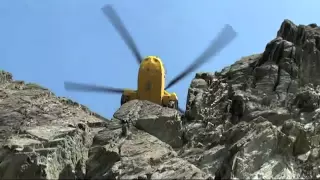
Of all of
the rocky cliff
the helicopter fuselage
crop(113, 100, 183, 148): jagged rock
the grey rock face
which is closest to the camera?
the grey rock face

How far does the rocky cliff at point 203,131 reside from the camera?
23109mm

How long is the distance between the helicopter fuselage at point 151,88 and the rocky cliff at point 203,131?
2861 millimetres

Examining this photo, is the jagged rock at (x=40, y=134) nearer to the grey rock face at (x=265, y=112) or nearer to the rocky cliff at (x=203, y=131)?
the rocky cliff at (x=203, y=131)

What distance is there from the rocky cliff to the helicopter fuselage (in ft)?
9.39

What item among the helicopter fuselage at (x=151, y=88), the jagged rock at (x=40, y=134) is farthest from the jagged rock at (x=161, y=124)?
the helicopter fuselage at (x=151, y=88)

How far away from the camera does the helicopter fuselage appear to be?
40.2m

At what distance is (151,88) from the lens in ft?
133

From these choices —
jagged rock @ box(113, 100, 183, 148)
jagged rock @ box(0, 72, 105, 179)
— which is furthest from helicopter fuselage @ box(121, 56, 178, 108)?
jagged rock @ box(113, 100, 183, 148)

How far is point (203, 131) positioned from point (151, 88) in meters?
12.0

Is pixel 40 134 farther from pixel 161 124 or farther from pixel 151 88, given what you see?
pixel 151 88

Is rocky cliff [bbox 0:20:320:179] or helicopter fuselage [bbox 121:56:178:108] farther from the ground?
helicopter fuselage [bbox 121:56:178:108]

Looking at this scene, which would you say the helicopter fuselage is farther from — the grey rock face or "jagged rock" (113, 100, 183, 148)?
"jagged rock" (113, 100, 183, 148)

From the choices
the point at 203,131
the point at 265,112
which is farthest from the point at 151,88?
the point at 265,112

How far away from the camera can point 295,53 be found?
33.1m
